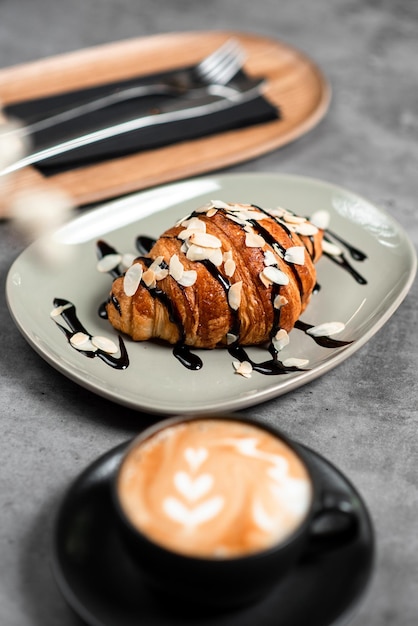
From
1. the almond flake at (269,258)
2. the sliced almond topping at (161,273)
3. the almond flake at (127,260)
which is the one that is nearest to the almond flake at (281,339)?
the almond flake at (269,258)

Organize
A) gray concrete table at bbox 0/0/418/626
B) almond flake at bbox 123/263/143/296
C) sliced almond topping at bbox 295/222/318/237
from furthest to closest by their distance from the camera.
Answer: sliced almond topping at bbox 295/222/318/237 → almond flake at bbox 123/263/143/296 → gray concrete table at bbox 0/0/418/626

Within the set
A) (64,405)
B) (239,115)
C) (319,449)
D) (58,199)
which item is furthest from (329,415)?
(239,115)

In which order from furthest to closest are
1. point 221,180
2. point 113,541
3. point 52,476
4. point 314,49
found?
point 314,49 < point 221,180 < point 52,476 < point 113,541

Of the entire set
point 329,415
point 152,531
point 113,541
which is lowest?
point 329,415

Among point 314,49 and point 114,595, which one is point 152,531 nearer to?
point 114,595

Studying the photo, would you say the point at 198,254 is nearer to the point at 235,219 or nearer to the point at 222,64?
the point at 235,219

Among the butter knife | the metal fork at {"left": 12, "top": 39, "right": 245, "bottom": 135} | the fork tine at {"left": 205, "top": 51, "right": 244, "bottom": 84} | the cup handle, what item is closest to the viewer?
the cup handle

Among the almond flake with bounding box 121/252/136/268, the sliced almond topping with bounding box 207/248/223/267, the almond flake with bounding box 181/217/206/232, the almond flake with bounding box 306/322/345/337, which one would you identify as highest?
the almond flake with bounding box 181/217/206/232

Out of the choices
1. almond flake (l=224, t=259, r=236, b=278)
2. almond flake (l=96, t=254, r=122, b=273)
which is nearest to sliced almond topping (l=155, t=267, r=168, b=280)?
almond flake (l=224, t=259, r=236, b=278)

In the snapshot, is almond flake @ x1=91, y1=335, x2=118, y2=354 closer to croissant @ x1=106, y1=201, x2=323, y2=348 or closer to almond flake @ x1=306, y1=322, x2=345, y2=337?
croissant @ x1=106, y1=201, x2=323, y2=348
